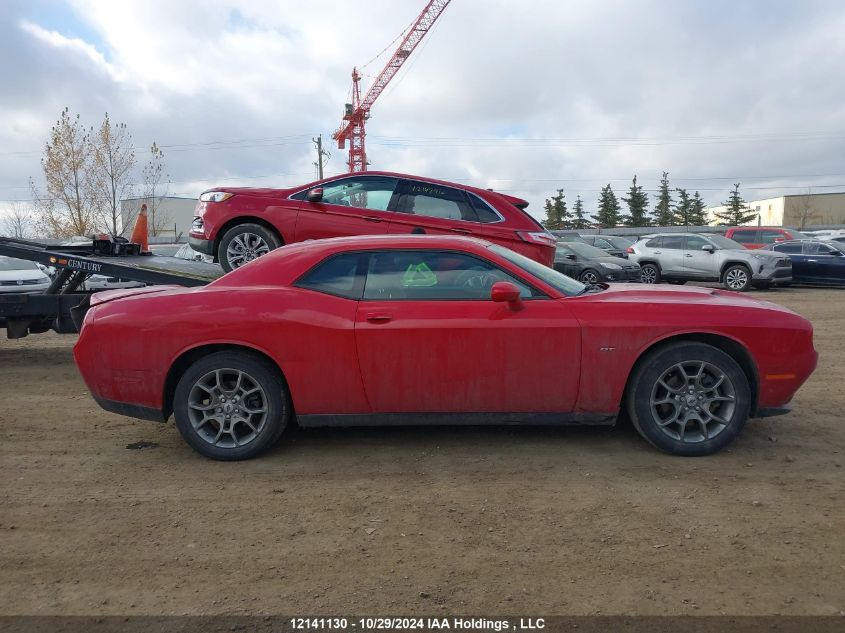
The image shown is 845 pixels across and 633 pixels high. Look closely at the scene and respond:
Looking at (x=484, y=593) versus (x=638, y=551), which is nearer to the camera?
(x=484, y=593)

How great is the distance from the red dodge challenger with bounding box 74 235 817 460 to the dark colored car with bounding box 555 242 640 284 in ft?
37.7

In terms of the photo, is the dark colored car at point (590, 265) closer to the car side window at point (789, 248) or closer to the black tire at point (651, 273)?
the black tire at point (651, 273)

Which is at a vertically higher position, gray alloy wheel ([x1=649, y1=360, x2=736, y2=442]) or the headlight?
the headlight

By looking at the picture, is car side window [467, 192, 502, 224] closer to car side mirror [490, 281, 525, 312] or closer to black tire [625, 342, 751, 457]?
car side mirror [490, 281, 525, 312]

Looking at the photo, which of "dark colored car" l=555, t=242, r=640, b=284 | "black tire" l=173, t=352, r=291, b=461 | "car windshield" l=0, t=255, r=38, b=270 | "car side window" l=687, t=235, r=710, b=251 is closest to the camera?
"black tire" l=173, t=352, r=291, b=461

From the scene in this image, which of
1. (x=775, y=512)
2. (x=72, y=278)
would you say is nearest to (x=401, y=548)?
(x=775, y=512)

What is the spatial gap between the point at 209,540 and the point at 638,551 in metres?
2.06

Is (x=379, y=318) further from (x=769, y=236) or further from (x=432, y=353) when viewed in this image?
(x=769, y=236)

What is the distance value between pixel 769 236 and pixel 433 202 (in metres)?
17.0

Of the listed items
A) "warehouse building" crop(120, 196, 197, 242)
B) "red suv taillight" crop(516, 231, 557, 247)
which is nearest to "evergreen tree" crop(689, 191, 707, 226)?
"warehouse building" crop(120, 196, 197, 242)

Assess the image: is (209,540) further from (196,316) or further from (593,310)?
(593,310)

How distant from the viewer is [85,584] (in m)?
3.01

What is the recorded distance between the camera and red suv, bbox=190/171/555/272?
730cm

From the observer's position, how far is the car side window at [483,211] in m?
7.40
